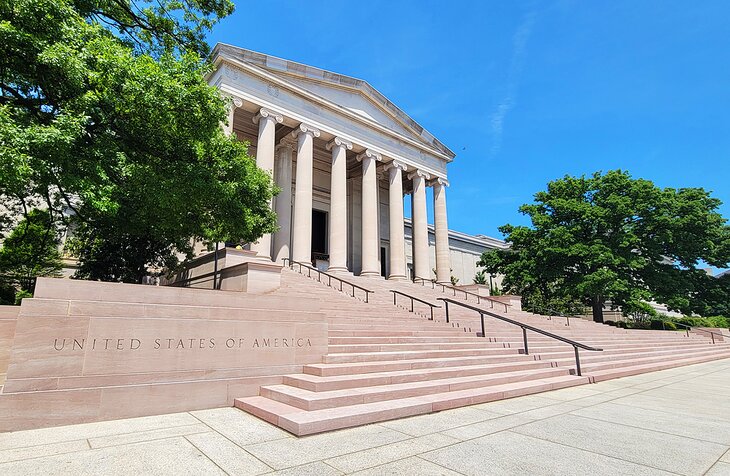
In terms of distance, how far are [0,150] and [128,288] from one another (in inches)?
134

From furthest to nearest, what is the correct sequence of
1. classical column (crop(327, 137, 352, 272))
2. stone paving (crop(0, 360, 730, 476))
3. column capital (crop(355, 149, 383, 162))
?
column capital (crop(355, 149, 383, 162)) → classical column (crop(327, 137, 352, 272)) → stone paving (crop(0, 360, 730, 476))

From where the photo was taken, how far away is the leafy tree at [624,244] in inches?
1145

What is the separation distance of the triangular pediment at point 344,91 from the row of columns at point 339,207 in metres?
2.88

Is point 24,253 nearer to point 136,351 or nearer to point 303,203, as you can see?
point 303,203

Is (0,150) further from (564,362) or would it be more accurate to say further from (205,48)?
(564,362)

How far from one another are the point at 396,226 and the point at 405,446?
23914mm

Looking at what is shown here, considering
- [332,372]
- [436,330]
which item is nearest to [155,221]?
[332,372]

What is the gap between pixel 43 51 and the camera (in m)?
8.23

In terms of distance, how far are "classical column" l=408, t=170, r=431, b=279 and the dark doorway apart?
7.28 metres

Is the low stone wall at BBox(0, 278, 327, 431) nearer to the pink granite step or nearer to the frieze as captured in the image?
the frieze

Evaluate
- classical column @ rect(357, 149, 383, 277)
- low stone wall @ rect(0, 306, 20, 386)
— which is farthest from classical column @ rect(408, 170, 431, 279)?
low stone wall @ rect(0, 306, 20, 386)

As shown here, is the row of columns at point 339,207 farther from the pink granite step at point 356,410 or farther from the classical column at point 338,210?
the pink granite step at point 356,410

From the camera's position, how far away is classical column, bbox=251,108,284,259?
20.7 metres

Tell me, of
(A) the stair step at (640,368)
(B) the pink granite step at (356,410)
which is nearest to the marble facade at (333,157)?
(A) the stair step at (640,368)
